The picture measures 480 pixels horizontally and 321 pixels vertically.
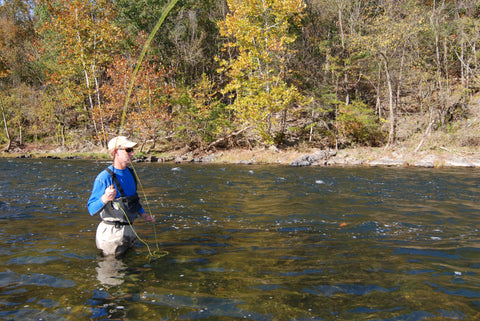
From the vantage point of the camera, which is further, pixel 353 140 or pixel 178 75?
pixel 178 75

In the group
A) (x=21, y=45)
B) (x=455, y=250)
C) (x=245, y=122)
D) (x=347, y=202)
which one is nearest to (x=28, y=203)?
(x=347, y=202)

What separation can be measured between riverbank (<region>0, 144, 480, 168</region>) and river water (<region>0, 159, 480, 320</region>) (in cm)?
957

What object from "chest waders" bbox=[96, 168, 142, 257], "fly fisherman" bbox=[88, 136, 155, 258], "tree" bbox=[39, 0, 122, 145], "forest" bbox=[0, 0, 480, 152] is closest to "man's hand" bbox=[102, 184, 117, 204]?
"fly fisherman" bbox=[88, 136, 155, 258]

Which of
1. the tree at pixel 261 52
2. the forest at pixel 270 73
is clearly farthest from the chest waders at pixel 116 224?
the forest at pixel 270 73

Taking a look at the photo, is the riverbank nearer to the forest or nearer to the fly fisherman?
the forest

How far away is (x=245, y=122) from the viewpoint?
24375 millimetres

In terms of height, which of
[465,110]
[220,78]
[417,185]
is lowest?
[417,185]

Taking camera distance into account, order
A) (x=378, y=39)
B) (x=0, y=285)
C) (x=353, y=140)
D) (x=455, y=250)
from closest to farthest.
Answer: (x=0, y=285) → (x=455, y=250) → (x=378, y=39) → (x=353, y=140)

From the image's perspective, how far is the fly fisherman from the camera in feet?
16.6

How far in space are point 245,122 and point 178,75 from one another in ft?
39.4

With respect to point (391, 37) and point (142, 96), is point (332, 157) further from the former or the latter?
point (142, 96)

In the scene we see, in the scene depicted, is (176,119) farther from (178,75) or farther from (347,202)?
(347,202)

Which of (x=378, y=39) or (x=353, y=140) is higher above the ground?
(x=378, y=39)

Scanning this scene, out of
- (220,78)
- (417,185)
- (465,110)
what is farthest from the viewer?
(220,78)
